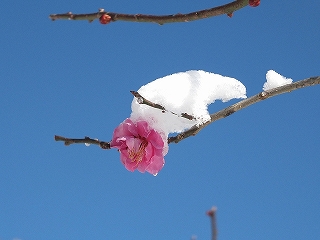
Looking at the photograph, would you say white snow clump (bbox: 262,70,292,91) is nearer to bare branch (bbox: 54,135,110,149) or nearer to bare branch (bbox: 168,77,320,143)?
bare branch (bbox: 168,77,320,143)

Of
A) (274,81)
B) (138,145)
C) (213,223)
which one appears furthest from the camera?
(274,81)

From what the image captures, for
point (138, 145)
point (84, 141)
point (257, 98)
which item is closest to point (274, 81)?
point (257, 98)

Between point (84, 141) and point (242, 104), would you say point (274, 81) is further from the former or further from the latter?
point (84, 141)

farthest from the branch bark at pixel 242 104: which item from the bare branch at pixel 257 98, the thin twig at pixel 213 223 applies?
the thin twig at pixel 213 223

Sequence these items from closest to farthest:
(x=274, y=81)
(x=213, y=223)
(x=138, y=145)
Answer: (x=213, y=223) < (x=138, y=145) < (x=274, y=81)

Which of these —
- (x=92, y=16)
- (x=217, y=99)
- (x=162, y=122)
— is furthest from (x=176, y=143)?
(x=92, y=16)

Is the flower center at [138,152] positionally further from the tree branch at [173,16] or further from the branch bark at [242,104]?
the tree branch at [173,16]

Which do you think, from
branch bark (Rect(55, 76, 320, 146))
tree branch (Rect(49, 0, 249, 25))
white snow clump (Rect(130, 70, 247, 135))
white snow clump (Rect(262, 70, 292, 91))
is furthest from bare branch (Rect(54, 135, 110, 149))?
white snow clump (Rect(262, 70, 292, 91))
